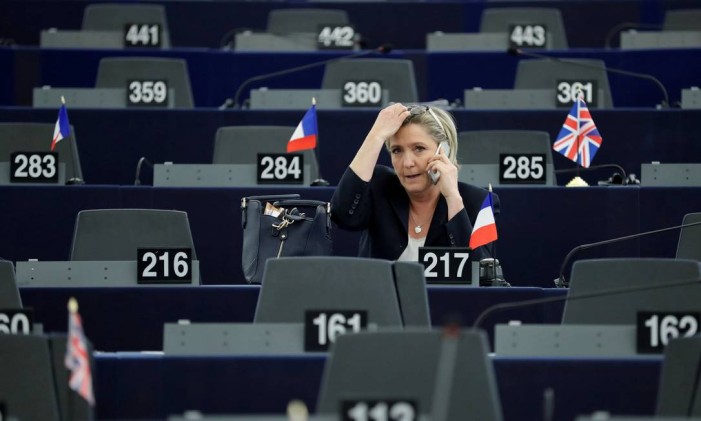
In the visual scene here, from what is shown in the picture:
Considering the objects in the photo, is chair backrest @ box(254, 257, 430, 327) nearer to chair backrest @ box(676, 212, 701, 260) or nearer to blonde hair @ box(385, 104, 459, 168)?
blonde hair @ box(385, 104, 459, 168)

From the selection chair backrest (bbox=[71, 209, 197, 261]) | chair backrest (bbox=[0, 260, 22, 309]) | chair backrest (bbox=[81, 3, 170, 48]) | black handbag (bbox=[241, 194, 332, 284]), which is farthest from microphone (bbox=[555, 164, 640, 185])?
chair backrest (bbox=[81, 3, 170, 48])

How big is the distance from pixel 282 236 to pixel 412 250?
0.52 meters

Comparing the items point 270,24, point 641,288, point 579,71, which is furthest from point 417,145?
point 270,24

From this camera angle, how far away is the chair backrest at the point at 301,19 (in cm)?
1055

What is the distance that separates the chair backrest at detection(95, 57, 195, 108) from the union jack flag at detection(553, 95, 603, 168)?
2.52m

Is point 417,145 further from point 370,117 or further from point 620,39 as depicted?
point 620,39

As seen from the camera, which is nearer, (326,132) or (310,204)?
(310,204)

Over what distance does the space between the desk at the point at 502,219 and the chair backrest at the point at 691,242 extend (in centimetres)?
101

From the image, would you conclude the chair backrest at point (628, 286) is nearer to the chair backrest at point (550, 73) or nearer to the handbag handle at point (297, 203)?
the handbag handle at point (297, 203)

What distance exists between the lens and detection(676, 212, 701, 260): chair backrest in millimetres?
6090

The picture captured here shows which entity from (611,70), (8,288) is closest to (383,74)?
(611,70)

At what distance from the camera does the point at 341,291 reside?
4.62 meters

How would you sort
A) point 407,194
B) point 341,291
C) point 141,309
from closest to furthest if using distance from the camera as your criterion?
point 341,291, point 141,309, point 407,194

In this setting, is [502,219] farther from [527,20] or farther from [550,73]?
[527,20]
